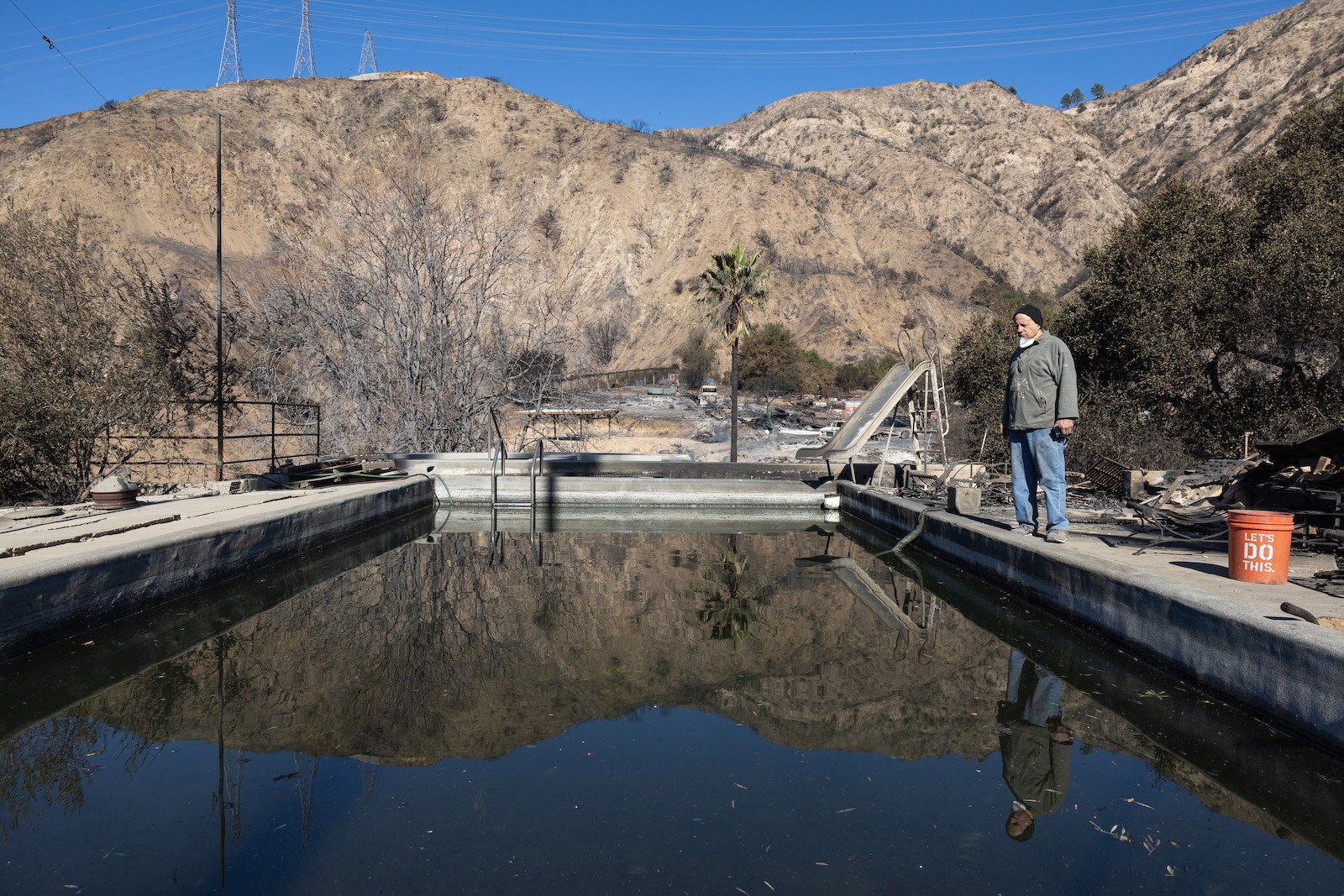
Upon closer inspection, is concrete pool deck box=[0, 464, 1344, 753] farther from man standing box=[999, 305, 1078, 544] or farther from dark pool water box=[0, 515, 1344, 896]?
man standing box=[999, 305, 1078, 544]

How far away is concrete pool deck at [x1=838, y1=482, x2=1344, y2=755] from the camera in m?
4.04

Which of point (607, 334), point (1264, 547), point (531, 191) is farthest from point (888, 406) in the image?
point (531, 191)

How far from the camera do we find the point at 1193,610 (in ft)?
16.1

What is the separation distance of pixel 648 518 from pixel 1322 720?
409 inches

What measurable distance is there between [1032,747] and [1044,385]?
362 cm

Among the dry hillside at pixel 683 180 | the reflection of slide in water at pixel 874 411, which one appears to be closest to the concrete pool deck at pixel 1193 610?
the reflection of slide in water at pixel 874 411

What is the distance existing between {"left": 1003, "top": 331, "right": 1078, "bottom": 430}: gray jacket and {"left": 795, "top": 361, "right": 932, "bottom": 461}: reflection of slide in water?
587cm

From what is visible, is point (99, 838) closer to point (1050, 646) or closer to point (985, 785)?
point (985, 785)

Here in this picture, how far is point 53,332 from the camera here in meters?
11.5

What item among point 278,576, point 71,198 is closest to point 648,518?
point 278,576

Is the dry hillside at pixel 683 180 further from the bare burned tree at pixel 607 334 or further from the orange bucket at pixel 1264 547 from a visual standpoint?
the orange bucket at pixel 1264 547

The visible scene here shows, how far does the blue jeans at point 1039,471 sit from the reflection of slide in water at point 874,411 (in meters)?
5.52

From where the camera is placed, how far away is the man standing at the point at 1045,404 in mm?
7062

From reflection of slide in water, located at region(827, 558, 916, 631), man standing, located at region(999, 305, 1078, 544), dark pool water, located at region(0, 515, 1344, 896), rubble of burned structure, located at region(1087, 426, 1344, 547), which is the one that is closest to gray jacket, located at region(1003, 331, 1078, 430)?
man standing, located at region(999, 305, 1078, 544)
